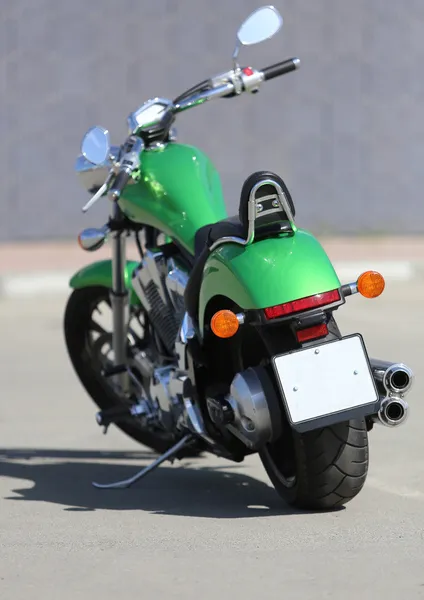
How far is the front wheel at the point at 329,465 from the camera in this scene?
15.0 feet

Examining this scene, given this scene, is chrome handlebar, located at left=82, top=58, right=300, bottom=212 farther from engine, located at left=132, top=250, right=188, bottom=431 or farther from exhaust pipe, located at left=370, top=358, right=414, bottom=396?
exhaust pipe, located at left=370, top=358, right=414, bottom=396

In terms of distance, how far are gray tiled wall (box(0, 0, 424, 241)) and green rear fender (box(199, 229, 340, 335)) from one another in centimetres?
1112

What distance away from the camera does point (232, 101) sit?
1634 centimetres

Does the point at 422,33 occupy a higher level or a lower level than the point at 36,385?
higher

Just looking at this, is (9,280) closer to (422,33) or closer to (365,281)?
(422,33)

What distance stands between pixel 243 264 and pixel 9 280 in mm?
8822

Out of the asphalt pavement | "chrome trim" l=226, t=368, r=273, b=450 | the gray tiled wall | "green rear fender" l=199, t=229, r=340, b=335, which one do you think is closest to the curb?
the gray tiled wall

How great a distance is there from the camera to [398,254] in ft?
50.3

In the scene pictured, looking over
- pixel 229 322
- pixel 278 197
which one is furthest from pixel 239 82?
pixel 229 322

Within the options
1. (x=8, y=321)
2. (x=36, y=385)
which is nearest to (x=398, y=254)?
(x=8, y=321)

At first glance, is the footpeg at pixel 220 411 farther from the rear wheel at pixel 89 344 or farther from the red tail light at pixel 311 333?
the rear wheel at pixel 89 344

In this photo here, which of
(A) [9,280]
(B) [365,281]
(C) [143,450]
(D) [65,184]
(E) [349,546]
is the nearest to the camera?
(E) [349,546]

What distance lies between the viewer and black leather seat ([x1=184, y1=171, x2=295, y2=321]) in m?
4.68

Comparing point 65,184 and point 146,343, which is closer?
point 146,343
